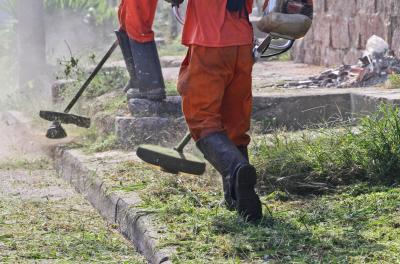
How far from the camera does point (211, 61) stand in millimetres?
5465

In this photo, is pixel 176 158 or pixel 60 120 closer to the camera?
pixel 176 158

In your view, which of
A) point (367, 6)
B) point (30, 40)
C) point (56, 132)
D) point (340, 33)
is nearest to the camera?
point (56, 132)

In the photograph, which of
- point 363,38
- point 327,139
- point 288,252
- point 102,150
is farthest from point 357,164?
point 363,38

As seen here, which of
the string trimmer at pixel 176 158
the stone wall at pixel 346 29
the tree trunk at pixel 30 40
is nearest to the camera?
the string trimmer at pixel 176 158

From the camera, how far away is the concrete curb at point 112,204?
17.1ft

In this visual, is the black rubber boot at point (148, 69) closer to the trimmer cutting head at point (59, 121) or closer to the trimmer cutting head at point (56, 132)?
the trimmer cutting head at point (59, 121)

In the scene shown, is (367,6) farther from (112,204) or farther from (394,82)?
(112,204)

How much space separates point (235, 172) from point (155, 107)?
291 cm

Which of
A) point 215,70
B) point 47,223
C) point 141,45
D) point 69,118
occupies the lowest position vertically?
point 47,223

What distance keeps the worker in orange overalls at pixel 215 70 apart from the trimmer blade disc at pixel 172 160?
0.57 meters

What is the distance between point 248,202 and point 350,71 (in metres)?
4.18

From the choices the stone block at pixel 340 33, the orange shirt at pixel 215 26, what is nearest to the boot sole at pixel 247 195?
the orange shirt at pixel 215 26

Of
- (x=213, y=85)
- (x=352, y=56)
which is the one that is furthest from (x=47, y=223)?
(x=352, y=56)

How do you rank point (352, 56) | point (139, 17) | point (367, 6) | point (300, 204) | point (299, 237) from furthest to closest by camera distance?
point (352, 56) < point (367, 6) < point (139, 17) < point (300, 204) < point (299, 237)
